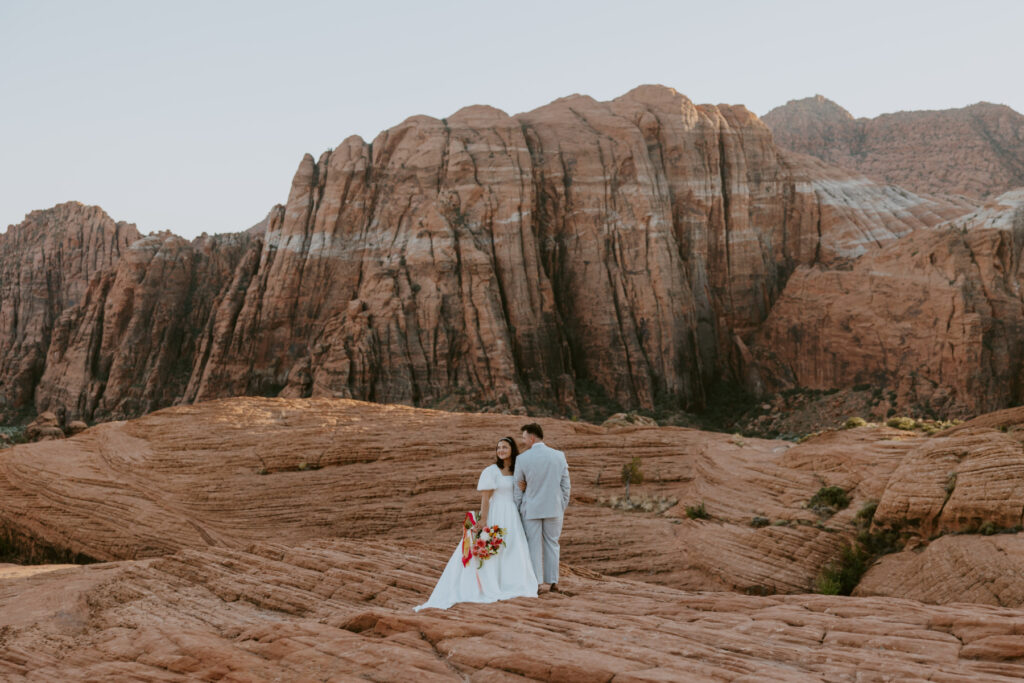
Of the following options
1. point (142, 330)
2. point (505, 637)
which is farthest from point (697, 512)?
point (142, 330)

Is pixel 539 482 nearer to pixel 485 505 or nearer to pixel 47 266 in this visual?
pixel 485 505

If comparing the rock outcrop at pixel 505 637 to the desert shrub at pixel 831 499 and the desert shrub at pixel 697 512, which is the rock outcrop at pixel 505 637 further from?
the desert shrub at pixel 831 499

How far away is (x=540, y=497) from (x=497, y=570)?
107cm

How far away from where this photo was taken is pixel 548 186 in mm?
61562

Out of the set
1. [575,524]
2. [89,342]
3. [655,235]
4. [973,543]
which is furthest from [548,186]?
[973,543]

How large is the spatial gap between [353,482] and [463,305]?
36.7m

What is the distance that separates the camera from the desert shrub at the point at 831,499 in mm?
15539

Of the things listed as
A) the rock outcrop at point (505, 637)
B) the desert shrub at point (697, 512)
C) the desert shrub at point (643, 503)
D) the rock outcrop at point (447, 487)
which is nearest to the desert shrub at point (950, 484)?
the rock outcrop at point (447, 487)

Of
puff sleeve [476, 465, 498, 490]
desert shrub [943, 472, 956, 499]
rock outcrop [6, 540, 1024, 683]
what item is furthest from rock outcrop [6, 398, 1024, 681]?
puff sleeve [476, 465, 498, 490]

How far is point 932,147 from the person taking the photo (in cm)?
9681

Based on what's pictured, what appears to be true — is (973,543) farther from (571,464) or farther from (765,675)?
(571,464)

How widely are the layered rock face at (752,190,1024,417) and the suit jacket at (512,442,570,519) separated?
41820mm

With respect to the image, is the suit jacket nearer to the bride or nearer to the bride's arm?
the bride

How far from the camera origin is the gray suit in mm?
10180
